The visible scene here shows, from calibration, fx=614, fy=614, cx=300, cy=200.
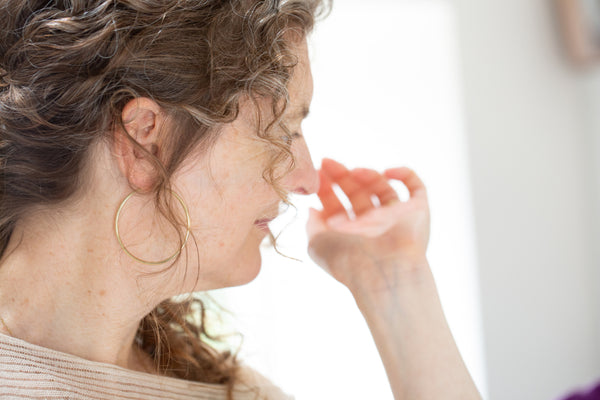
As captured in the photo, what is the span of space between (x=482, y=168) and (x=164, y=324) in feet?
4.12

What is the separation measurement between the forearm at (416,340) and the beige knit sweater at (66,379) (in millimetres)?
319

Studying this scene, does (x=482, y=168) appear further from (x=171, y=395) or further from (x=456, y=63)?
(x=171, y=395)

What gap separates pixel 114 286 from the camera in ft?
2.69

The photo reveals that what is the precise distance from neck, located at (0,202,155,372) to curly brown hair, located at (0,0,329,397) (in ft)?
0.12

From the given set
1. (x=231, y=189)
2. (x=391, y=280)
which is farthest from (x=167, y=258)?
(x=391, y=280)

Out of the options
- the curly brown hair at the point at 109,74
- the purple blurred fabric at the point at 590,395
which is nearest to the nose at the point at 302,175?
the curly brown hair at the point at 109,74

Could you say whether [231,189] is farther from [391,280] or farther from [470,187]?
[470,187]

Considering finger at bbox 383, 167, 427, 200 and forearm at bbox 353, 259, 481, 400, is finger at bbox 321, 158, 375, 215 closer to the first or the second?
finger at bbox 383, 167, 427, 200

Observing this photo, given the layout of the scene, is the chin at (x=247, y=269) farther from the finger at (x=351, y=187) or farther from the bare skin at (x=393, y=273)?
the finger at (x=351, y=187)

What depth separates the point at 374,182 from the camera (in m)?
1.23

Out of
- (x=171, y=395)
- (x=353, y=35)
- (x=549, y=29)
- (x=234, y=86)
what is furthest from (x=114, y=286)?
(x=549, y=29)

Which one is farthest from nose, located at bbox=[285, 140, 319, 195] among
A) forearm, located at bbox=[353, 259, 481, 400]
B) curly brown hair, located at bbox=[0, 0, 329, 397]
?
forearm, located at bbox=[353, 259, 481, 400]

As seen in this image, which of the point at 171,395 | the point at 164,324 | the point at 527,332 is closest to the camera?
the point at 171,395

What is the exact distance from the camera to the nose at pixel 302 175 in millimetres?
923
